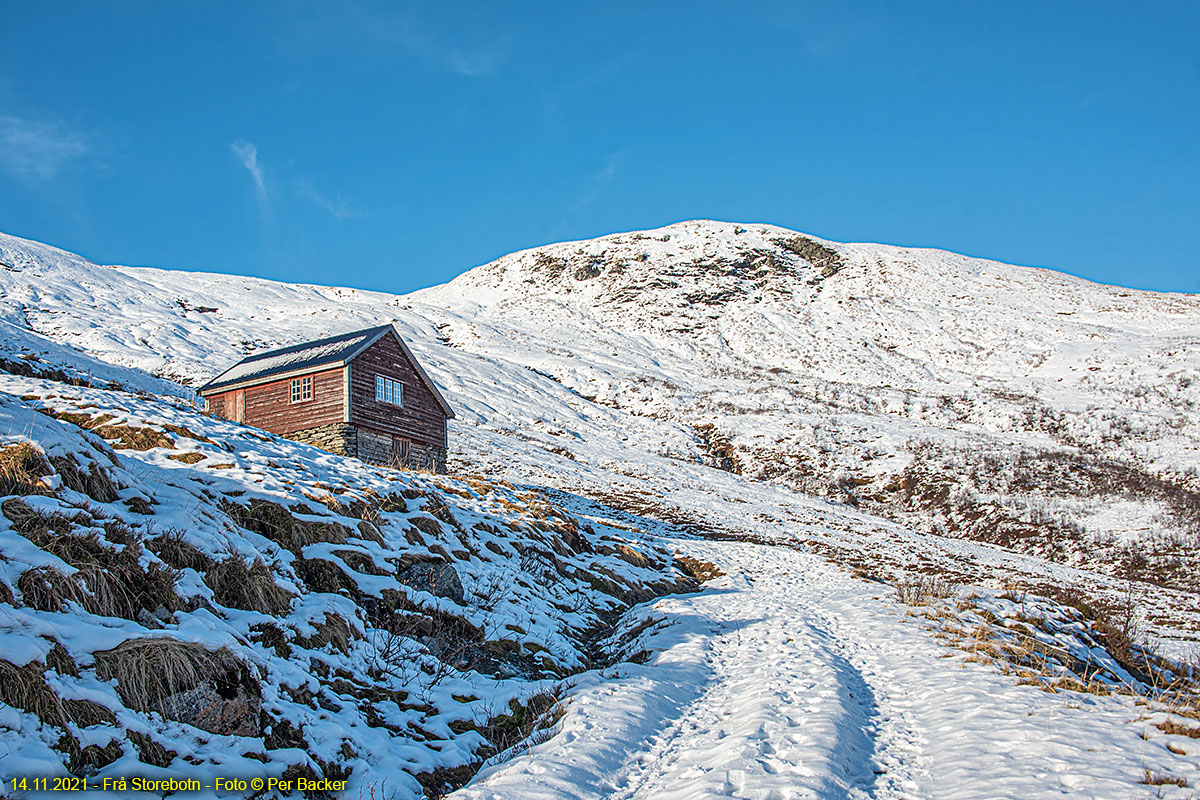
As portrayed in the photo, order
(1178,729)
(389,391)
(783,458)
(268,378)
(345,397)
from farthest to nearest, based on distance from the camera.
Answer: (783,458) → (389,391) → (268,378) → (345,397) → (1178,729)

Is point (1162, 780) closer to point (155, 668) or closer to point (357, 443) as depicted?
point (155, 668)

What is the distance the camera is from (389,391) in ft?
99.5

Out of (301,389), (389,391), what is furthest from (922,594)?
(301,389)

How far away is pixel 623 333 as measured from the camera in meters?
90.3

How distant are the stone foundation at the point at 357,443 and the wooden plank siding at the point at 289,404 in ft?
1.25

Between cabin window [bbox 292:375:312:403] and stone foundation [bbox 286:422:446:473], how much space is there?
149 cm

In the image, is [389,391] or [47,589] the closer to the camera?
[47,589]

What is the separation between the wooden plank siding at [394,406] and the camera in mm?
28375

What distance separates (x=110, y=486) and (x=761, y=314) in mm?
90564

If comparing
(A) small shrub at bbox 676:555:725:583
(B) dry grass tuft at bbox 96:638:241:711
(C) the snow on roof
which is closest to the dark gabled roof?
(C) the snow on roof

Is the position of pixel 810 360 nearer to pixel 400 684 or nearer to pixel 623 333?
pixel 623 333

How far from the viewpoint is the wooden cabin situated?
92.0 feet

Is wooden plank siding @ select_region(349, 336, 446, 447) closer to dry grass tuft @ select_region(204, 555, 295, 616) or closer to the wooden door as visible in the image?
the wooden door

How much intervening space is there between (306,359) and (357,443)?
→ 197 inches
